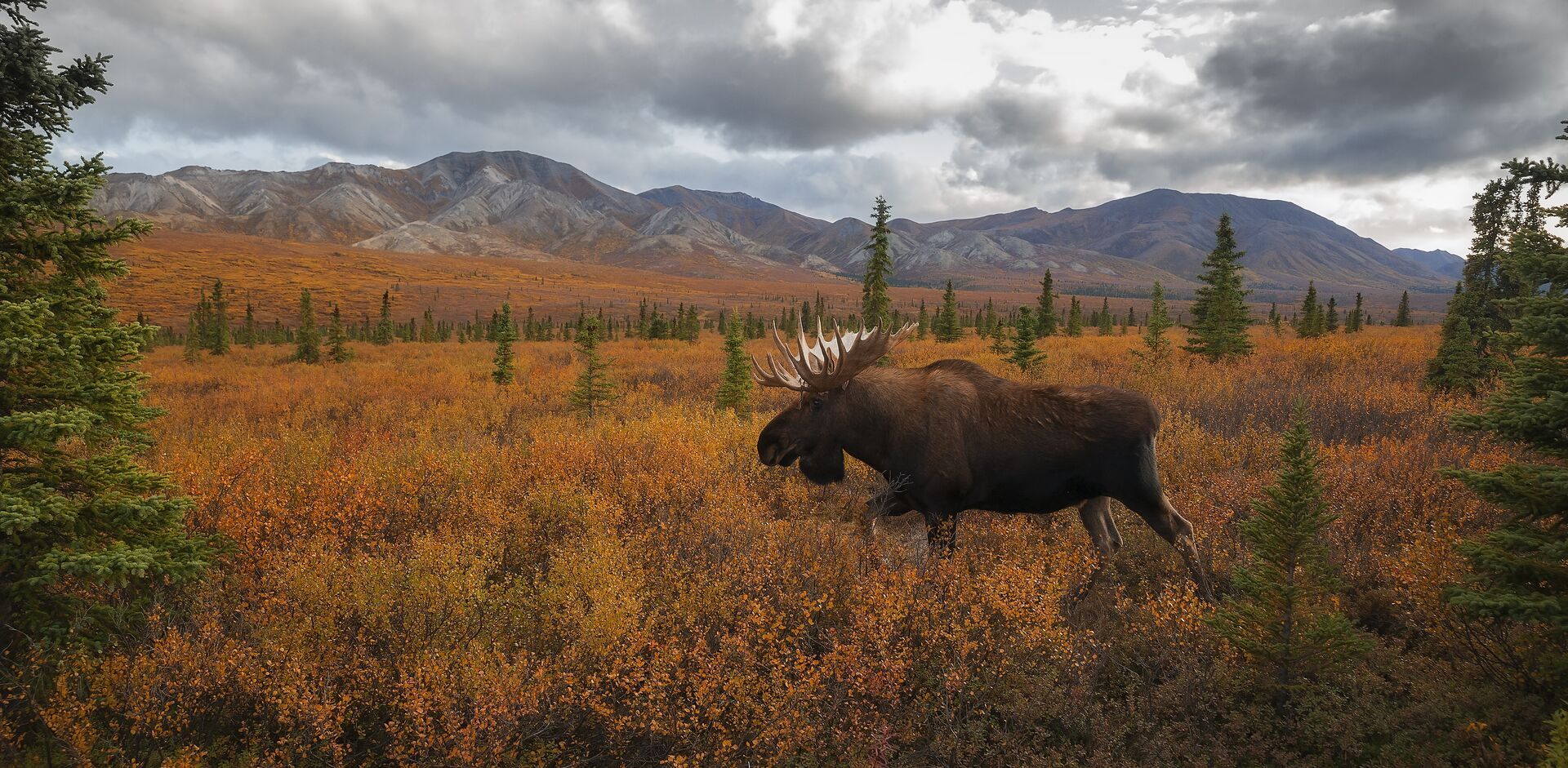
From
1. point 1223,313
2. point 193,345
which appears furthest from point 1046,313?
point 193,345

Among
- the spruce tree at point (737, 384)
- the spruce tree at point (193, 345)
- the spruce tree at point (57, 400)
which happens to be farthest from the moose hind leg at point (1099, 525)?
the spruce tree at point (193, 345)

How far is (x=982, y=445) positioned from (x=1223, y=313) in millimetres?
19318

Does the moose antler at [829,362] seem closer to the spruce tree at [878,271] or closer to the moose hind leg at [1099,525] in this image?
the moose hind leg at [1099,525]

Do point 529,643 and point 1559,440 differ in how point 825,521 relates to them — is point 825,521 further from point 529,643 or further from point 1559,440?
point 1559,440

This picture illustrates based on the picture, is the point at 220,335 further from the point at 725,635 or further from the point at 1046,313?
the point at 1046,313

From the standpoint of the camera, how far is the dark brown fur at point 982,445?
4859 mm

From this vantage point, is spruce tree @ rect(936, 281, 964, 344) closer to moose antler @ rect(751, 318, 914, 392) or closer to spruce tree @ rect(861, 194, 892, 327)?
spruce tree @ rect(861, 194, 892, 327)

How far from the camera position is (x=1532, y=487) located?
314 cm

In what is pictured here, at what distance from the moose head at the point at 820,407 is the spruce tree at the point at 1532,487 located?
402cm

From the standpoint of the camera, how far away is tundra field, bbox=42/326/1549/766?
307 cm

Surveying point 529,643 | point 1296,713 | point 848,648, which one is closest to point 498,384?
point 529,643

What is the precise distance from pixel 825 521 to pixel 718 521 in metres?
1.33

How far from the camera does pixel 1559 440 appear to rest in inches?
123

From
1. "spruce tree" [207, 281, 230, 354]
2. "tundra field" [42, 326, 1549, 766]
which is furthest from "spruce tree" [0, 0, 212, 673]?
"spruce tree" [207, 281, 230, 354]
